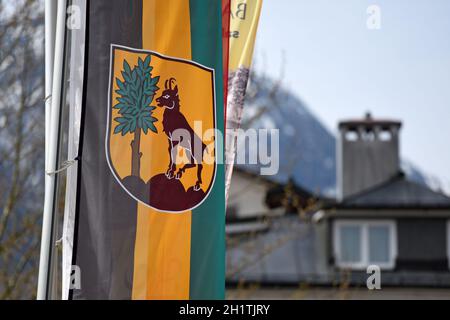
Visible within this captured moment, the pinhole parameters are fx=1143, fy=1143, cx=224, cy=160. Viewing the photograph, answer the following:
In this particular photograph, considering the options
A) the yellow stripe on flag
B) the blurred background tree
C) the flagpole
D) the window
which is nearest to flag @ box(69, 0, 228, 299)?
the yellow stripe on flag

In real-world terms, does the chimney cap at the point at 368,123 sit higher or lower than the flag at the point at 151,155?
higher

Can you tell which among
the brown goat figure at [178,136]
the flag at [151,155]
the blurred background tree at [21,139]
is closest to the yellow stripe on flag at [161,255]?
the flag at [151,155]

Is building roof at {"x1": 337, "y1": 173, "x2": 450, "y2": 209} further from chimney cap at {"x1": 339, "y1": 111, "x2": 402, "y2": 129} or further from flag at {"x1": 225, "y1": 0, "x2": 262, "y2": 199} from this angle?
flag at {"x1": 225, "y1": 0, "x2": 262, "y2": 199}

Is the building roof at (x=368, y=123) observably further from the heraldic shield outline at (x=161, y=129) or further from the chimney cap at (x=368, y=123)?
the heraldic shield outline at (x=161, y=129)

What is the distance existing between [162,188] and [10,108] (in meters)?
8.20

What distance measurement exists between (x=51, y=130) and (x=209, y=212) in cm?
115

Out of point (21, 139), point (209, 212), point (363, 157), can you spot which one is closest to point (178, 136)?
point (209, 212)

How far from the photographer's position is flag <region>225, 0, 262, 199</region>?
7.48m

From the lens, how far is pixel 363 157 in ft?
98.0

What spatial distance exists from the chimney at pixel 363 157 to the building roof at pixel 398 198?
3.10 metres

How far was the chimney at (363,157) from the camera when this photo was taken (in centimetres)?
2980

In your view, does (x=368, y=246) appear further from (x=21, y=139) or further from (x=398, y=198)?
(x=21, y=139)

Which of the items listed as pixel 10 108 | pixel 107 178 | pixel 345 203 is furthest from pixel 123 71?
pixel 345 203
